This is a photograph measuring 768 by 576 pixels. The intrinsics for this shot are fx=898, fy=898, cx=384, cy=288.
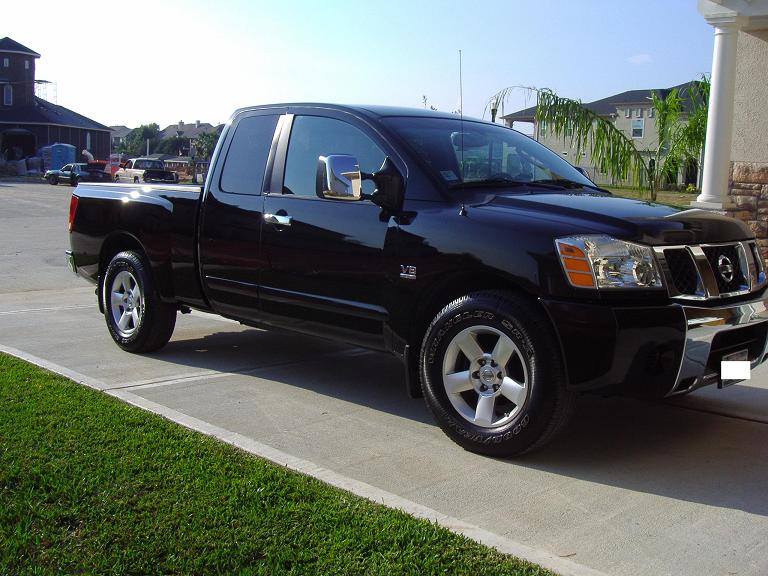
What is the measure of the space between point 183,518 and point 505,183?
280 centimetres

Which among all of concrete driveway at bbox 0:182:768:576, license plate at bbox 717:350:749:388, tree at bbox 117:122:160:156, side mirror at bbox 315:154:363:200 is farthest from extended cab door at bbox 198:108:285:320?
tree at bbox 117:122:160:156

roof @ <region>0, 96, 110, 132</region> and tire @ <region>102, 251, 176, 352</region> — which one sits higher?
roof @ <region>0, 96, 110, 132</region>

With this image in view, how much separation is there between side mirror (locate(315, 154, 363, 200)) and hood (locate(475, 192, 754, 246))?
2.44 ft

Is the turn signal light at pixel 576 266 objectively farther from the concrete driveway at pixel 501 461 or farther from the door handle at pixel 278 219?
the door handle at pixel 278 219

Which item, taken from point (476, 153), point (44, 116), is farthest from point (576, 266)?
point (44, 116)

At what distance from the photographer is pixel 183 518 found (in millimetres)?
3711

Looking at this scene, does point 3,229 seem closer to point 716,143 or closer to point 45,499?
point 716,143

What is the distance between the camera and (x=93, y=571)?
3.27 metres

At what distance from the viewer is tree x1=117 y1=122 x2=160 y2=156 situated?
481ft

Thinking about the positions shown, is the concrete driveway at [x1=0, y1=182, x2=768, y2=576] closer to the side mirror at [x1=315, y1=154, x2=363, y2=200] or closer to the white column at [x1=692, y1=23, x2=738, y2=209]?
the side mirror at [x1=315, y1=154, x2=363, y2=200]

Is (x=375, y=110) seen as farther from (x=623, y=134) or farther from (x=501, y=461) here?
(x=623, y=134)

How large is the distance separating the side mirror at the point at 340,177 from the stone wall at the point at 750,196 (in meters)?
7.39

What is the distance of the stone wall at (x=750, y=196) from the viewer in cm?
1119

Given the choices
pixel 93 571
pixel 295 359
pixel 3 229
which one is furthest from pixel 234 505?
pixel 3 229
